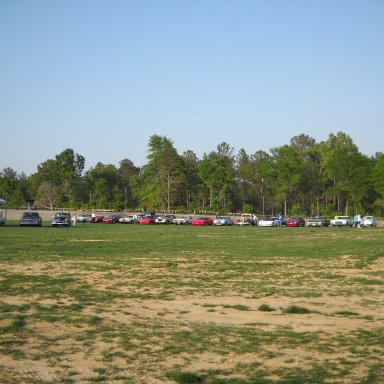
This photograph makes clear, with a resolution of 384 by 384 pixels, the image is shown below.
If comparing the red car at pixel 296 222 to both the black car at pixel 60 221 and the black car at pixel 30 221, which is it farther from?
the black car at pixel 30 221

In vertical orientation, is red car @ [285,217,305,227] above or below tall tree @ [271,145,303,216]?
below

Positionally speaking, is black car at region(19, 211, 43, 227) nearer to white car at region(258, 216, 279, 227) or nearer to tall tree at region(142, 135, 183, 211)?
white car at region(258, 216, 279, 227)

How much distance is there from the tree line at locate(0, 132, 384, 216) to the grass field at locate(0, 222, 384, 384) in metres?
87.7

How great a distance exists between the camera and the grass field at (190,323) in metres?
7.95

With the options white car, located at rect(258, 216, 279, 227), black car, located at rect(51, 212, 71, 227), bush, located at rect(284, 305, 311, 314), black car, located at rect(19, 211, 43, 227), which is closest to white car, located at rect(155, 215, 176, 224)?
white car, located at rect(258, 216, 279, 227)

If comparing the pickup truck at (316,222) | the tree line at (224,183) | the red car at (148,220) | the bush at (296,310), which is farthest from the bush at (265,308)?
the tree line at (224,183)

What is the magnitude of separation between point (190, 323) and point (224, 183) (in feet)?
349

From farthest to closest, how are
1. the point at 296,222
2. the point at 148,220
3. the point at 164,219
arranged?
the point at 164,219
the point at 148,220
the point at 296,222

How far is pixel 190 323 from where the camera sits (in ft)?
37.0

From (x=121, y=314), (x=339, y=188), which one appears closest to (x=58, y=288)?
(x=121, y=314)

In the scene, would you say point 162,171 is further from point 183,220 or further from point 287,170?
point 183,220

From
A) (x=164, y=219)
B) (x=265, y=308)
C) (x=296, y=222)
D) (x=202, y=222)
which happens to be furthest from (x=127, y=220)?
(x=265, y=308)

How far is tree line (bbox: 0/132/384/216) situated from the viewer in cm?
10981

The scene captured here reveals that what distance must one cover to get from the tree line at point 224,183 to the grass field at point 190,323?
288 ft
